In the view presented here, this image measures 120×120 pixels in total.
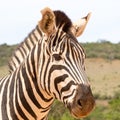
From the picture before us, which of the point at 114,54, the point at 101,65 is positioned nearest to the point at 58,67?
the point at 101,65

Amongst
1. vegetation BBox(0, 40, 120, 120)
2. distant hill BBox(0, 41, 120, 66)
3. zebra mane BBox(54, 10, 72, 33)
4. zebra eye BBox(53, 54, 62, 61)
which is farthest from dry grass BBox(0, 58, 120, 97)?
Result: zebra eye BBox(53, 54, 62, 61)

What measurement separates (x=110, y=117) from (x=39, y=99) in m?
21.7

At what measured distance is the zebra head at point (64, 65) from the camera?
5.36 meters

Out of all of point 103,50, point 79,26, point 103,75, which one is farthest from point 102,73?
point 79,26

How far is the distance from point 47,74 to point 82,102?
647 mm

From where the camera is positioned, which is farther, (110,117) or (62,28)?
(110,117)

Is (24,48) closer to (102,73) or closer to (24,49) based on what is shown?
(24,49)

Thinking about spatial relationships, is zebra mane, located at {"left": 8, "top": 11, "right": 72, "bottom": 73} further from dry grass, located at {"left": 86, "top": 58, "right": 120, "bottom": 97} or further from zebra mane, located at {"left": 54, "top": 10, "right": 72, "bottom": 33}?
dry grass, located at {"left": 86, "top": 58, "right": 120, "bottom": 97}

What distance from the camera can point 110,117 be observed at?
27453 millimetres

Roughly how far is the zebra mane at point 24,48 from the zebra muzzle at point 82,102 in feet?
3.52

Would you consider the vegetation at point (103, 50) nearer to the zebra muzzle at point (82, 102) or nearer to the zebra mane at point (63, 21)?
the zebra mane at point (63, 21)

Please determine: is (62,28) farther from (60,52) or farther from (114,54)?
(114,54)

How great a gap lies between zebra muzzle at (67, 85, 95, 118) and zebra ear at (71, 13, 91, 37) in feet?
2.53

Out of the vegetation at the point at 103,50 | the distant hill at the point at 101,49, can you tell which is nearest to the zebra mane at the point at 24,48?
the distant hill at the point at 101,49
